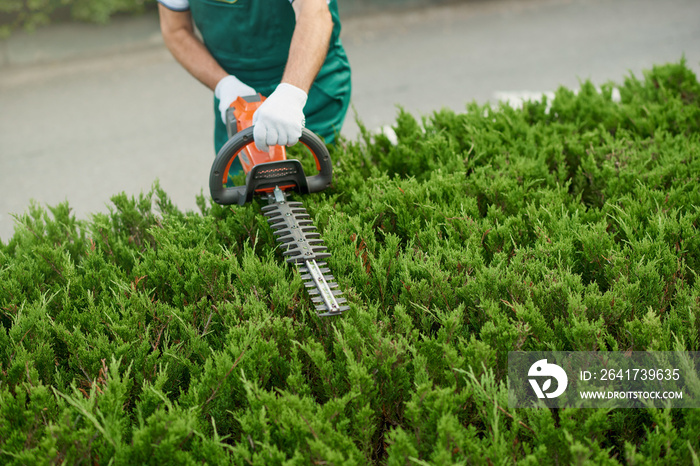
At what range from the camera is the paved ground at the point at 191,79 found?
17.3 feet

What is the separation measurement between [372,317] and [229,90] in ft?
→ 4.99

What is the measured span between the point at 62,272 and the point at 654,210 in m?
2.20

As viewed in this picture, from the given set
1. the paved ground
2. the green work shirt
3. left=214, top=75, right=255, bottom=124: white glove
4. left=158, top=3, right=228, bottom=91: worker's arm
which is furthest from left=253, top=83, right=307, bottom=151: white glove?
the paved ground

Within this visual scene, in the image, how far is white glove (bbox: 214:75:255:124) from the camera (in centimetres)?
277

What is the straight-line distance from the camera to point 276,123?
7.24 feet


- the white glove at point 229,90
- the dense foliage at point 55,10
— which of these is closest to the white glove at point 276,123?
the white glove at point 229,90

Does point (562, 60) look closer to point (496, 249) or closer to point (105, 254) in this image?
point (496, 249)

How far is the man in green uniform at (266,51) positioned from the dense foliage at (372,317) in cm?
46

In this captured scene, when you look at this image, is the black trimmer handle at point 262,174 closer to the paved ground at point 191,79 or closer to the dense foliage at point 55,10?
the paved ground at point 191,79

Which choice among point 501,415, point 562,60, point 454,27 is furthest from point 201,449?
point 454,27

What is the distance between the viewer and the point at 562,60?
7230mm

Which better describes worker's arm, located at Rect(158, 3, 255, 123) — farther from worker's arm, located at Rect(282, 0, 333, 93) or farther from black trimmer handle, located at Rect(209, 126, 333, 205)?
black trimmer handle, located at Rect(209, 126, 333, 205)

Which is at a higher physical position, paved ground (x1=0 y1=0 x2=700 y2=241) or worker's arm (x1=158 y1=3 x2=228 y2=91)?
paved ground (x1=0 y1=0 x2=700 y2=241)

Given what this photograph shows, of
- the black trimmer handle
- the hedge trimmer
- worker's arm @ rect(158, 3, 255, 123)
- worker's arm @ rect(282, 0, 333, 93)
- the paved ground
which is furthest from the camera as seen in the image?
the paved ground
